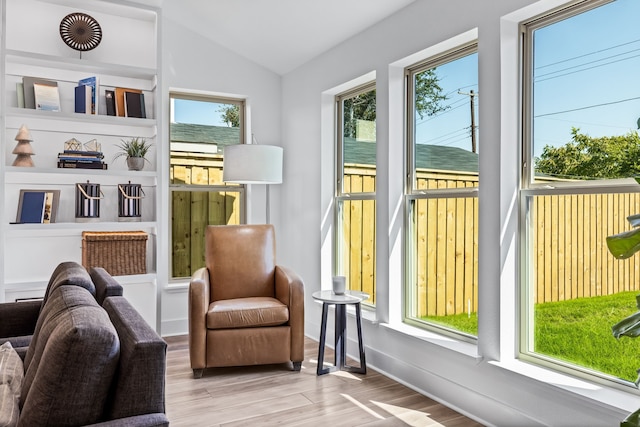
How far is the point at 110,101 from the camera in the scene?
12.9 ft

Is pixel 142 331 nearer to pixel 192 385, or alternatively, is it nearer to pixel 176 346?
pixel 192 385

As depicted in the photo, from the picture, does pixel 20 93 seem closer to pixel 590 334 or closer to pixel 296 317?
pixel 296 317

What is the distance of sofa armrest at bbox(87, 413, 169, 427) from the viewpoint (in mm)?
1280

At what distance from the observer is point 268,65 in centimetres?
478

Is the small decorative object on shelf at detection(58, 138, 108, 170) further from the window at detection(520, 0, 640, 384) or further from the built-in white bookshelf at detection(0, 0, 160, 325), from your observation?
the window at detection(520, 0, 640, 384)

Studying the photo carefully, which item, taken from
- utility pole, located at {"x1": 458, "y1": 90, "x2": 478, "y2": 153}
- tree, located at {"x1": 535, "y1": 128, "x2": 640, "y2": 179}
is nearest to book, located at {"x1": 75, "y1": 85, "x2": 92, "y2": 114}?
utility pole, located at {"x1": 458, "y1": 90, "x2": 478, "y2": 153}

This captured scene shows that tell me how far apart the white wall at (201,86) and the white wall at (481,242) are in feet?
2.14

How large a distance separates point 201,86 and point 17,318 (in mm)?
2629

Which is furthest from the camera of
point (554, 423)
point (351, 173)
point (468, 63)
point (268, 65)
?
point (268, 65)

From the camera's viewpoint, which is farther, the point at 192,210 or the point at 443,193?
the point at 192,210

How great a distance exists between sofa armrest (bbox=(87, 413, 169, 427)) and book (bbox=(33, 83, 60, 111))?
3094mm

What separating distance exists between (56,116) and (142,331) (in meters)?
2.86

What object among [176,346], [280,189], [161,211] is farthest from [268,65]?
[176,346]

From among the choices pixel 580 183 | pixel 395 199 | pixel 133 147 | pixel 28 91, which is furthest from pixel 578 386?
pixel 28 91
